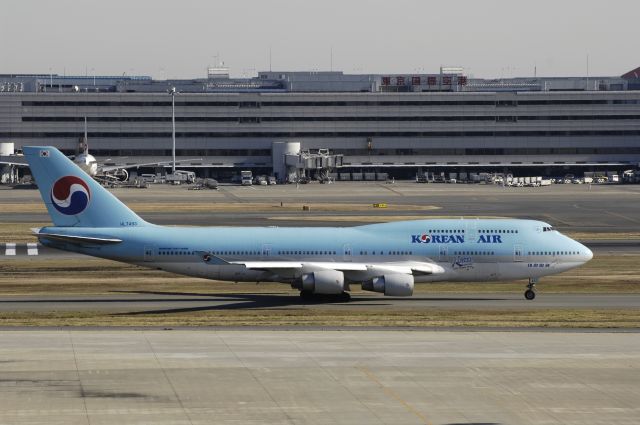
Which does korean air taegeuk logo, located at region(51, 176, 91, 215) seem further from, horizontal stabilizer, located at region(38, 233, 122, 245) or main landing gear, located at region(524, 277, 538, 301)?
main landing gear, located at region(524, 277, 538, 301)

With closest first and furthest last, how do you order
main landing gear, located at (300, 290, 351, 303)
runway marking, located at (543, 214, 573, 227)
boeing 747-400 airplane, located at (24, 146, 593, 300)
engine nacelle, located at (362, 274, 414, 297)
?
engine nacelle, located at (362, 274, 414, 297) → boeing 747-400 airplane, located at (24, 146, 593, 300) → main landing gear, located at (300, 290, 351, 303) → runway marking, located at (543, 214, 573, 227)

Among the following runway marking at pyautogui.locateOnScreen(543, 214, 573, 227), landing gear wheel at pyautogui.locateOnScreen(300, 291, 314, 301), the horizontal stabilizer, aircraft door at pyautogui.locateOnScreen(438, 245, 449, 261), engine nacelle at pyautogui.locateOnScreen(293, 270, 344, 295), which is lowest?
landing gear wheel at pyautogui.locateOnScreen(300, 291, 314, 301)

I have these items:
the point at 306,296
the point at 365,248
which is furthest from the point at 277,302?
the point at 365,248

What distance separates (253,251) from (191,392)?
26661 millimetres

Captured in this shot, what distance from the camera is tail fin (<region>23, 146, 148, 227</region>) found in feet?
204

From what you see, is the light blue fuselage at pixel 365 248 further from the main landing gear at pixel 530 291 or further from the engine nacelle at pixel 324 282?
the engine nacelle at pixel 324 282

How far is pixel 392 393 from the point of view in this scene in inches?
1453

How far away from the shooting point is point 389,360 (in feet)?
140

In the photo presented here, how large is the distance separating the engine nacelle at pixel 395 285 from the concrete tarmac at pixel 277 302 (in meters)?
0.70

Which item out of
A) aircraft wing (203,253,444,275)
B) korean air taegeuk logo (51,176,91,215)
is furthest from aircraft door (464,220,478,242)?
korean air taegeuk logo (51,176,91,215)

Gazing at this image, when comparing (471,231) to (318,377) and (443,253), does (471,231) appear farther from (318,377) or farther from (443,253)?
(318,377)

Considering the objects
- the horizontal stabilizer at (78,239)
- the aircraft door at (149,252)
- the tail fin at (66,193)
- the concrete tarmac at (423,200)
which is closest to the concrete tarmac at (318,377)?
the horizontal stabilizer at (78,239)

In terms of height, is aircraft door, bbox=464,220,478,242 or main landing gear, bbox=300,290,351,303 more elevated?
aircraft door, bbox=464,220,478,242

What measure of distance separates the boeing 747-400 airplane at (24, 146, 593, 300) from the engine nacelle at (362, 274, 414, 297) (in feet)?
0.18
